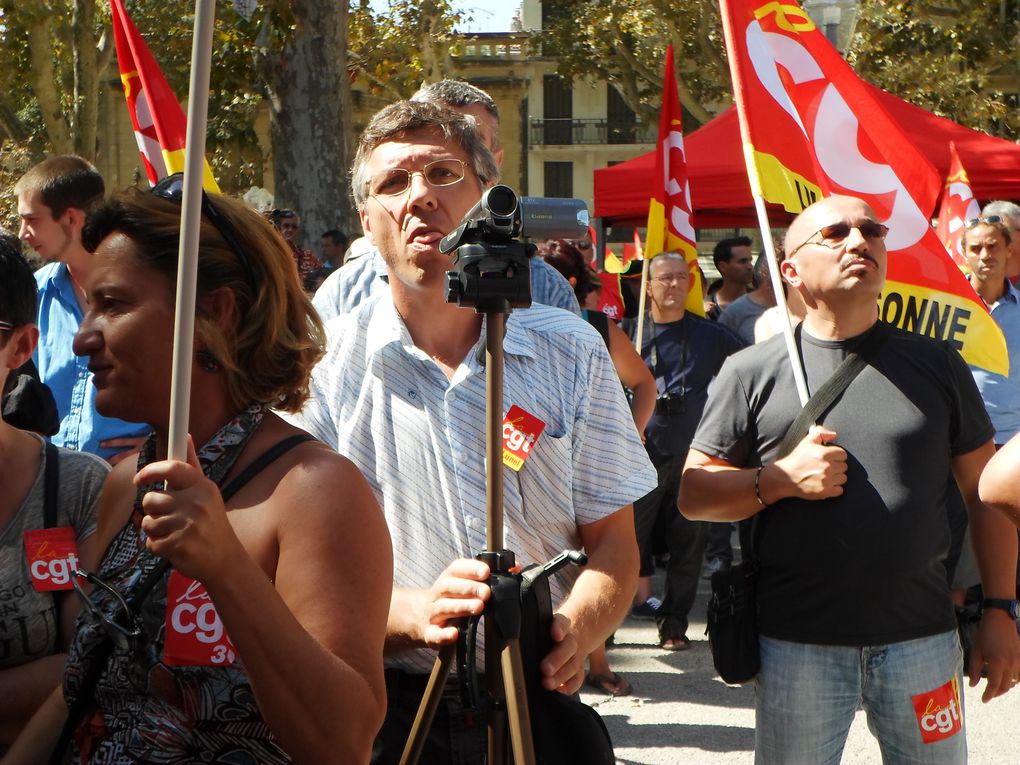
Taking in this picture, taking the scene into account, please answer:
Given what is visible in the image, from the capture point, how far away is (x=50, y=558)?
256 cm

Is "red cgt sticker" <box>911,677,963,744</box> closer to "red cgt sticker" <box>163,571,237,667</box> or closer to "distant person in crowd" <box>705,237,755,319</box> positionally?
"red cgt sticker" <box>163,571,237,667</box>

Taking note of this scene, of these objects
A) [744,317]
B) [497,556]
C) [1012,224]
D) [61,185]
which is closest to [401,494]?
[497,556]

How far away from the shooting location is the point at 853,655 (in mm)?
3408

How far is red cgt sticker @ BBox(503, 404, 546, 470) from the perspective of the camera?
8.61 ft

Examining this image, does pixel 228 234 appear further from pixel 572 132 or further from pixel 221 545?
pixel 572 132

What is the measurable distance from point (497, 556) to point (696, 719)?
412 centimetres

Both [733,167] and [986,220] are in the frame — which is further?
[733,167]

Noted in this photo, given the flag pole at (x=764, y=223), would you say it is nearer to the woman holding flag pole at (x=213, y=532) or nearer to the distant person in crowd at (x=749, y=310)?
the woman holding flag pole at (x=213, y=532)

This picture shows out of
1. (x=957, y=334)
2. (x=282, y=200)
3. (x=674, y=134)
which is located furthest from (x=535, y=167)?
(x=957, y=334)

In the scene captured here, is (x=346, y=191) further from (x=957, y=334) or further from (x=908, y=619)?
(x=908, y=619)

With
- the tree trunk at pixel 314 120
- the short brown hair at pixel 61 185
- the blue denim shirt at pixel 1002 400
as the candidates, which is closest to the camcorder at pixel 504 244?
the short brown hair at pixel 61 185

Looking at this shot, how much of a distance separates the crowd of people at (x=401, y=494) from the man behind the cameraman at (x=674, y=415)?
267 cm

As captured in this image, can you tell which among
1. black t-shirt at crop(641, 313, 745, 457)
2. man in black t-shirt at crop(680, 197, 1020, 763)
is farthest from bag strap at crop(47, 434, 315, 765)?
black t-shirt at crop(641, 313, 745, 457)

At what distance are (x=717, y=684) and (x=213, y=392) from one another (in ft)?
16.0
